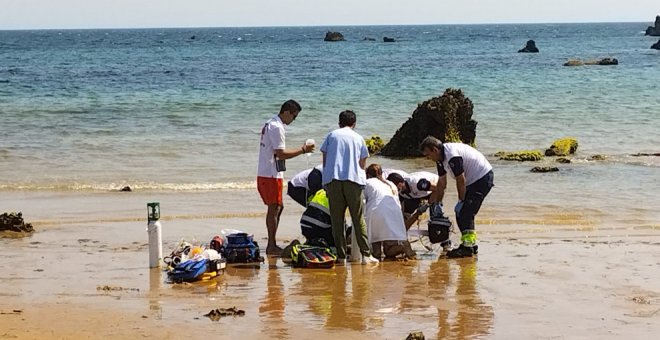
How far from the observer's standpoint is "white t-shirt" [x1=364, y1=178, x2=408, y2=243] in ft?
32.9

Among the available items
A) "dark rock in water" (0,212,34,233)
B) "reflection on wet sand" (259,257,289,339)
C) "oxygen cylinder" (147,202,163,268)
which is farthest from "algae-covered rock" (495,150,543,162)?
"oxygen cylinder" (147,202,163,268)

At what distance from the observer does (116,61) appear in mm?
66750

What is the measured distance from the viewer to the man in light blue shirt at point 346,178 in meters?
9.62

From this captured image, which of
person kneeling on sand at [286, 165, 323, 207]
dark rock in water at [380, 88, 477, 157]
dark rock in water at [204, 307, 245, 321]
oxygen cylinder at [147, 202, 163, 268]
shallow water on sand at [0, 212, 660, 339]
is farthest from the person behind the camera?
dark rock in water at [380, 88, 477, 157]

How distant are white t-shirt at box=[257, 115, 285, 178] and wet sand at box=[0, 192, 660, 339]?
93cm

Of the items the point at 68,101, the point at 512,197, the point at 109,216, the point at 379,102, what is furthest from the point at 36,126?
the point at 512,197

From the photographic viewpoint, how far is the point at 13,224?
1164cm

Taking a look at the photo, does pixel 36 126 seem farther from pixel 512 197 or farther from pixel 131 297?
pixel 131 297

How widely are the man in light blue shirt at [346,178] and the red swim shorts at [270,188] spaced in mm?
757

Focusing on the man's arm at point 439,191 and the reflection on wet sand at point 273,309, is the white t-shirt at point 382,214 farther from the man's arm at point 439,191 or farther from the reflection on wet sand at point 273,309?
the reflection on wet sand at point 273,309

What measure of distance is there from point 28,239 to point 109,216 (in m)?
2.17

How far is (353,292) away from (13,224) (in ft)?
16.3

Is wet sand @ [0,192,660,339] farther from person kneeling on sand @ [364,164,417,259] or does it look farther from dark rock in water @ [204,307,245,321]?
person kneeling on sand @ [364,164,417,259]

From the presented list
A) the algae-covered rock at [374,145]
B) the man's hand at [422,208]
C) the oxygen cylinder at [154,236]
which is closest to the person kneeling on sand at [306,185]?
the man's hand at [422,208]
